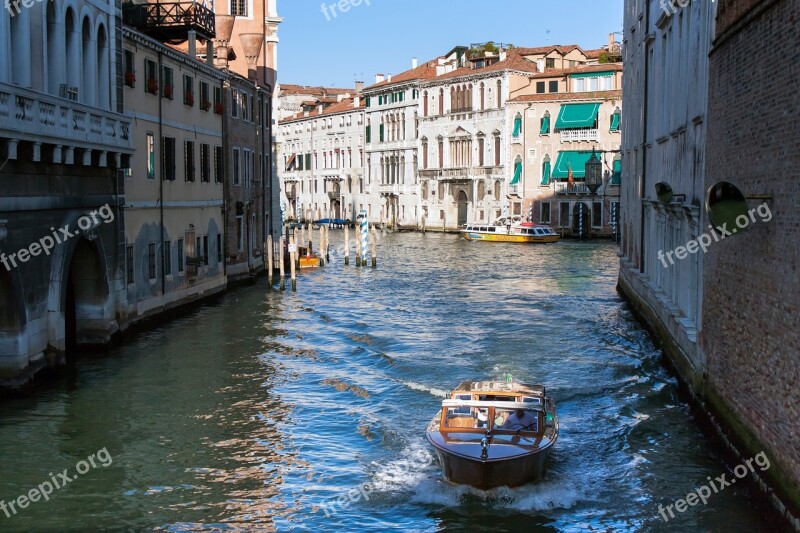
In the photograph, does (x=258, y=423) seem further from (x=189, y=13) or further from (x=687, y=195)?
(x=189, y=13)

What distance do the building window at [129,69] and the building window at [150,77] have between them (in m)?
0.98

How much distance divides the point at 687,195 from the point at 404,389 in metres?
5.93

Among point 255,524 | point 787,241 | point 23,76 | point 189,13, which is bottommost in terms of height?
point 255,524

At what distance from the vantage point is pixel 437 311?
27.4 meters

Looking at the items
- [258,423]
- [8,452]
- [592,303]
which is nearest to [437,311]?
[592,303]

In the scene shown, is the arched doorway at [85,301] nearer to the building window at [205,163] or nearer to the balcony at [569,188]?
the building window at [205,163]

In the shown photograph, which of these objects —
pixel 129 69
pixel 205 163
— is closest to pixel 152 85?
pixel 129 69

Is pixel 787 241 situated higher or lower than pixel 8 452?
higher

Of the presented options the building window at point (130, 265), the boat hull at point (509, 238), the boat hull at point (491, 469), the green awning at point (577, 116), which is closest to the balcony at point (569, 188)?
the green awning at point (577, 116)

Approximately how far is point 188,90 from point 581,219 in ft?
116

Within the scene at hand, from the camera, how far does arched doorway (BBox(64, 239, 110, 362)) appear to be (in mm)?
18906

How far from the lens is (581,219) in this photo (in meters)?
57.5
